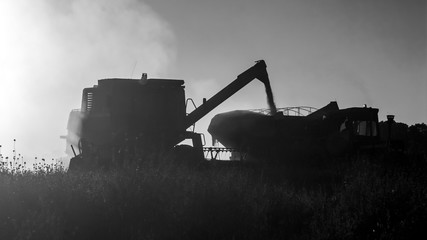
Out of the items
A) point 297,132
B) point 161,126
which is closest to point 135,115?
point 161,126

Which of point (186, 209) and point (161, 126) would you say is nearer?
point (186, 209)

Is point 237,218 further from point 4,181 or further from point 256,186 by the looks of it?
point 4,181

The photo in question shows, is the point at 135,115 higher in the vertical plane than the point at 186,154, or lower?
higher

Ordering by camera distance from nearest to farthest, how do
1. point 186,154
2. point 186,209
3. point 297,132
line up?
1. point 186,209
2. point 186,154
3. point 297,132

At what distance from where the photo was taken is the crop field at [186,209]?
764 cm

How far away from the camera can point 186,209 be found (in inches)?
329

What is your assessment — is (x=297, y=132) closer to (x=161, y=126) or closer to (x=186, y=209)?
(x=161, y=126)

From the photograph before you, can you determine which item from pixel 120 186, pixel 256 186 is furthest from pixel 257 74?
pixel 120 186

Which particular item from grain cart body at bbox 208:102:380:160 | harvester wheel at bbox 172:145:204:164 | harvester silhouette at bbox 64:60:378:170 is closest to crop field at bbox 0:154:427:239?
harvester silhouette at bbox 64:60:378:170

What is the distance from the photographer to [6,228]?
721 centimetres

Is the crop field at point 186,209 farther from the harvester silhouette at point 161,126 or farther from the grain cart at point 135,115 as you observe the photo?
the grain cart at point 135,115

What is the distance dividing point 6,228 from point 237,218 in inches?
149

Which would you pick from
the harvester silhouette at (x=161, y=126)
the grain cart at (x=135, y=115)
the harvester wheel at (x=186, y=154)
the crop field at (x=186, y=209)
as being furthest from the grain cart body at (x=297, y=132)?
the crop field at (x=186, y=209)

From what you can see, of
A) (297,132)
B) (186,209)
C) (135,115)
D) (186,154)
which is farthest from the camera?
(297,132)
